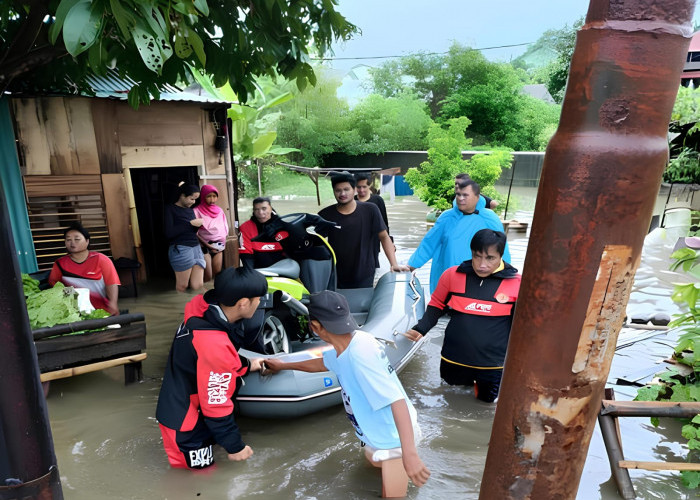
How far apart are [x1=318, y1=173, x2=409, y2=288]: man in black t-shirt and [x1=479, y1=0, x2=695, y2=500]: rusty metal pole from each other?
387 centimetres

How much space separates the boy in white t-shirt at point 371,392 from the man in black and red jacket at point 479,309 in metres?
1.07

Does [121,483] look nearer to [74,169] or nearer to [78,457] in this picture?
[78,457]

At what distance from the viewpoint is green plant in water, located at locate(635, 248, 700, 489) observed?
2.93m

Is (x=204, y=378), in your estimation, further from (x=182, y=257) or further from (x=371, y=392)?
(x=182, y=257)

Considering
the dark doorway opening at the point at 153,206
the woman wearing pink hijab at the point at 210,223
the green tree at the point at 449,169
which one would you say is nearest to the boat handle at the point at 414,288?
the woman wearing pink hijab at the point at 210,223

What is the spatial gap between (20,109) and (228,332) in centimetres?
476

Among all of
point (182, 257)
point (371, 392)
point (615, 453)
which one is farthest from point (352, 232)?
point (615, 453)

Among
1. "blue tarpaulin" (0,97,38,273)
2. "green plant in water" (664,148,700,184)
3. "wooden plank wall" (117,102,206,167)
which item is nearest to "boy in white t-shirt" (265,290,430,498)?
"blue tarpaulin" (0,97,38,273)

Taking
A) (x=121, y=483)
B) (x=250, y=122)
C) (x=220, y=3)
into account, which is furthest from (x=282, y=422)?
(x=250, y=122)

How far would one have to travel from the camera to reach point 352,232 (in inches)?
189

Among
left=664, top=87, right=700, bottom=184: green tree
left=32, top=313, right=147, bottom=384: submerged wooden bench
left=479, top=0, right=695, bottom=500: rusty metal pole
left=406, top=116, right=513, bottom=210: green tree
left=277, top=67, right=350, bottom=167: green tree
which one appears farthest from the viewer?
left=277, top=67, right=350, bottom=167: green tree

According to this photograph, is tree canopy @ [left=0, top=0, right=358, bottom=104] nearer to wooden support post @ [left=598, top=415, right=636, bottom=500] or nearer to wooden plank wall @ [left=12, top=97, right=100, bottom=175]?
wooden plank wall @ [left=12, top=97, right=100, bottom=175]

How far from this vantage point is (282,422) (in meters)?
3.67

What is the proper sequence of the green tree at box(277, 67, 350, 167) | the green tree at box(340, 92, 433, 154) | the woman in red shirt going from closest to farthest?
the woman in red shirt, the green tree at box(340, 92, 433, 154), the green tree at box(277, 67, 350, 167)
